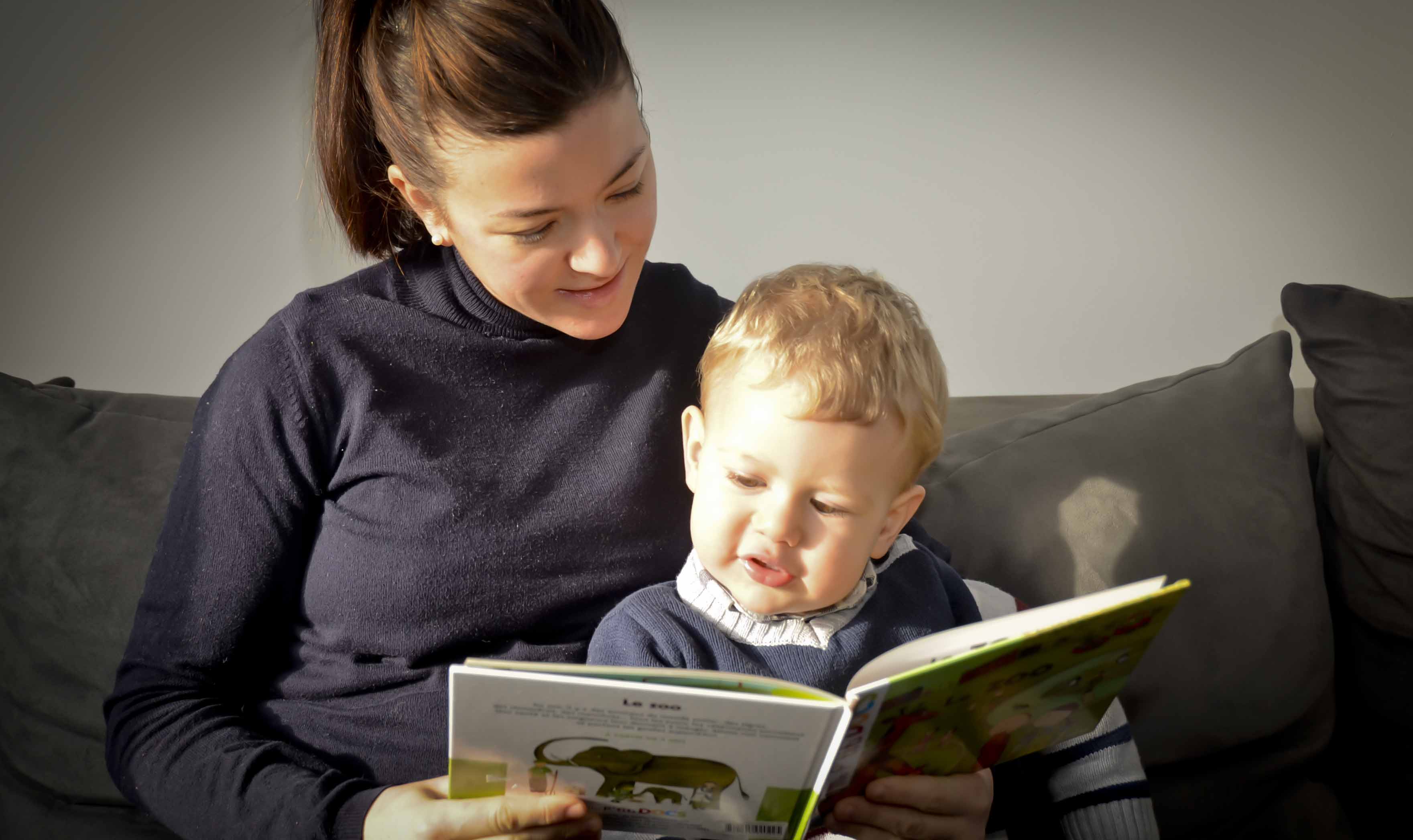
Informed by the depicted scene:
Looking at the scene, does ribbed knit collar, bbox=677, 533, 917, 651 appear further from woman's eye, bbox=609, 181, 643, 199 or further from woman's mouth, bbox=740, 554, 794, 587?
woman's eye, bbox=609, 181, 643, 199

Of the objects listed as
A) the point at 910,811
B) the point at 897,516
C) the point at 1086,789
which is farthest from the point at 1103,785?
the point at 897,516

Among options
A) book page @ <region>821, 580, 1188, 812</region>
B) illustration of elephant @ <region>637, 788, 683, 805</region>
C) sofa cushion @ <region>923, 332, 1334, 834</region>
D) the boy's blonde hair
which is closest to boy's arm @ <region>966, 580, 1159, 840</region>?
book page @ <region>821, 580, 1188, 812</region>

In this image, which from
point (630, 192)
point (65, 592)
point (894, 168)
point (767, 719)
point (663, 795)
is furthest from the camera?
point (894, 168)

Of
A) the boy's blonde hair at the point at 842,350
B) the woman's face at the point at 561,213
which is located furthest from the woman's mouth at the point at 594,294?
the boy's blonde hair at the point at 842,350

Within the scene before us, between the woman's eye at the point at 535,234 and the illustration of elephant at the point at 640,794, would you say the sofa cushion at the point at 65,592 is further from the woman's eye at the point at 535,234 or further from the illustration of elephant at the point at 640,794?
the illustration of elephant at the point at 640,794

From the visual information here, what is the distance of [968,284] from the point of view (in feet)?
6.19

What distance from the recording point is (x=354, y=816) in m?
0.93

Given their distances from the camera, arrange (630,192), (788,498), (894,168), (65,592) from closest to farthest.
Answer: (788,498)
(630,192)
(65,592)
(894,168)

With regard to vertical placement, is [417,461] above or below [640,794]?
above

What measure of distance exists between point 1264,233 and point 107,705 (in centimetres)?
200

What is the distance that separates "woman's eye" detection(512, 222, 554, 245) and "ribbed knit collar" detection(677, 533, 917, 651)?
382 millimetres

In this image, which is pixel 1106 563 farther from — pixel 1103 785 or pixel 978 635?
pixel 978 635

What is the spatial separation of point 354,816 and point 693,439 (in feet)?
1.60

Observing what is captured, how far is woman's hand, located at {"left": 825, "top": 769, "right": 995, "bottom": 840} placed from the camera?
95 cm
